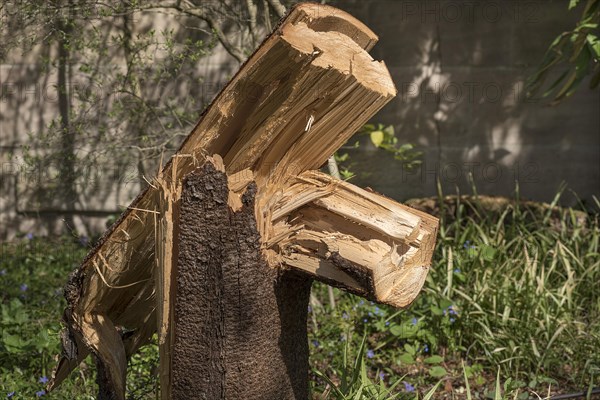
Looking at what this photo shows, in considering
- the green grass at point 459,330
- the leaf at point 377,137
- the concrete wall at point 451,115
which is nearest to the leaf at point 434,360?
the green grass at point 459,330

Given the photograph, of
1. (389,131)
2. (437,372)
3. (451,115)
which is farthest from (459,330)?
(451,115)

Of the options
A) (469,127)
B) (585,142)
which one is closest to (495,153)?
(469,127)

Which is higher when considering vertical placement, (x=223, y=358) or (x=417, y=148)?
(x=417, y=148)

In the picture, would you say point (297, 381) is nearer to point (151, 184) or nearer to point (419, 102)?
point (151, 184)

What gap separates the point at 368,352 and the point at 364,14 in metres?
2.93

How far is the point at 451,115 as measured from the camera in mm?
6109

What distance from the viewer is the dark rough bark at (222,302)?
91.3 inches

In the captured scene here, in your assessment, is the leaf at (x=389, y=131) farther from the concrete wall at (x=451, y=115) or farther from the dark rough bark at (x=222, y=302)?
the dark rough bark at (x=222, y=302)

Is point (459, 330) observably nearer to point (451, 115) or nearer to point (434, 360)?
point (434, 360)

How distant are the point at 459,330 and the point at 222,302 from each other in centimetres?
204

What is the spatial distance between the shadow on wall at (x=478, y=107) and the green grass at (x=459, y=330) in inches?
49.3

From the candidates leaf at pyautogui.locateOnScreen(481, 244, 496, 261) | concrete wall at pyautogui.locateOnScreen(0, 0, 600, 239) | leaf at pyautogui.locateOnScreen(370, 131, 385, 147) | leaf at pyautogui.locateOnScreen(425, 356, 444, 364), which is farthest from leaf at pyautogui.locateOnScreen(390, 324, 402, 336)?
concrete wall at pyautogui.locateOnScreen(0, 0, 600, 239)

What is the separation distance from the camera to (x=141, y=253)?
2598mm

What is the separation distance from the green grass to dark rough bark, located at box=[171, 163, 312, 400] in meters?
0.72
